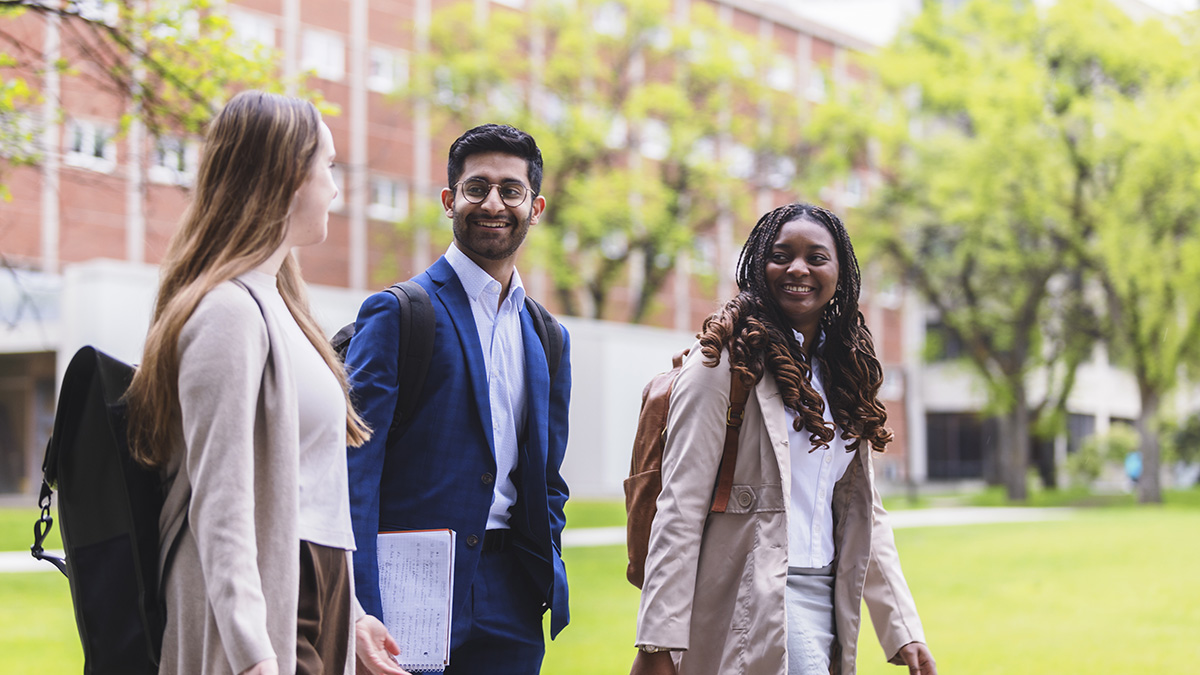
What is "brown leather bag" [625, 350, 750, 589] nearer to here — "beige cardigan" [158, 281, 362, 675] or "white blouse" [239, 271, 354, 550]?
"white blouse" [239, 271, 354, 550]

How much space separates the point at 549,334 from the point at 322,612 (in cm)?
144

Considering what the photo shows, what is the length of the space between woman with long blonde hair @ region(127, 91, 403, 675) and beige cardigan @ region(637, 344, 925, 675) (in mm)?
892

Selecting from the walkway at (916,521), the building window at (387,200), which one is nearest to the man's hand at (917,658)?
the walkway at (916,521)

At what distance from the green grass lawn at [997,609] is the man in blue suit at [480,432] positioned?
590cm

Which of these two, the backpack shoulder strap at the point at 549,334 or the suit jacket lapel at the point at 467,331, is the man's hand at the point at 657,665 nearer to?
the suit jacket lapel at the point at 467,331

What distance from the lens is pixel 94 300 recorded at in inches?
713

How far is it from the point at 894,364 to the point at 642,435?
5180cm

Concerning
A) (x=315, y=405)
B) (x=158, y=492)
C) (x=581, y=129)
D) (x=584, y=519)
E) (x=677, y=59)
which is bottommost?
(x=584, y=519)

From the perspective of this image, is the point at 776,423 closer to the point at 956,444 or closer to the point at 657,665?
the point at 657,665

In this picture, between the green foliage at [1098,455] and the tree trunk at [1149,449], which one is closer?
the tree trunk at [1149,449]

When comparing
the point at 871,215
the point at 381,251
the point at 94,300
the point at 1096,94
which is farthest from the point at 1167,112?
the point at 94,300

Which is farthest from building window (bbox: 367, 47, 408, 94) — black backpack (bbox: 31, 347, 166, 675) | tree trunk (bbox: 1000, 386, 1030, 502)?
black backpack (bbox: 31, 347, 166, 675)

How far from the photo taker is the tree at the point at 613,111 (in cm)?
3306

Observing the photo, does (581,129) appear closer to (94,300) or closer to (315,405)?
(94,300)
